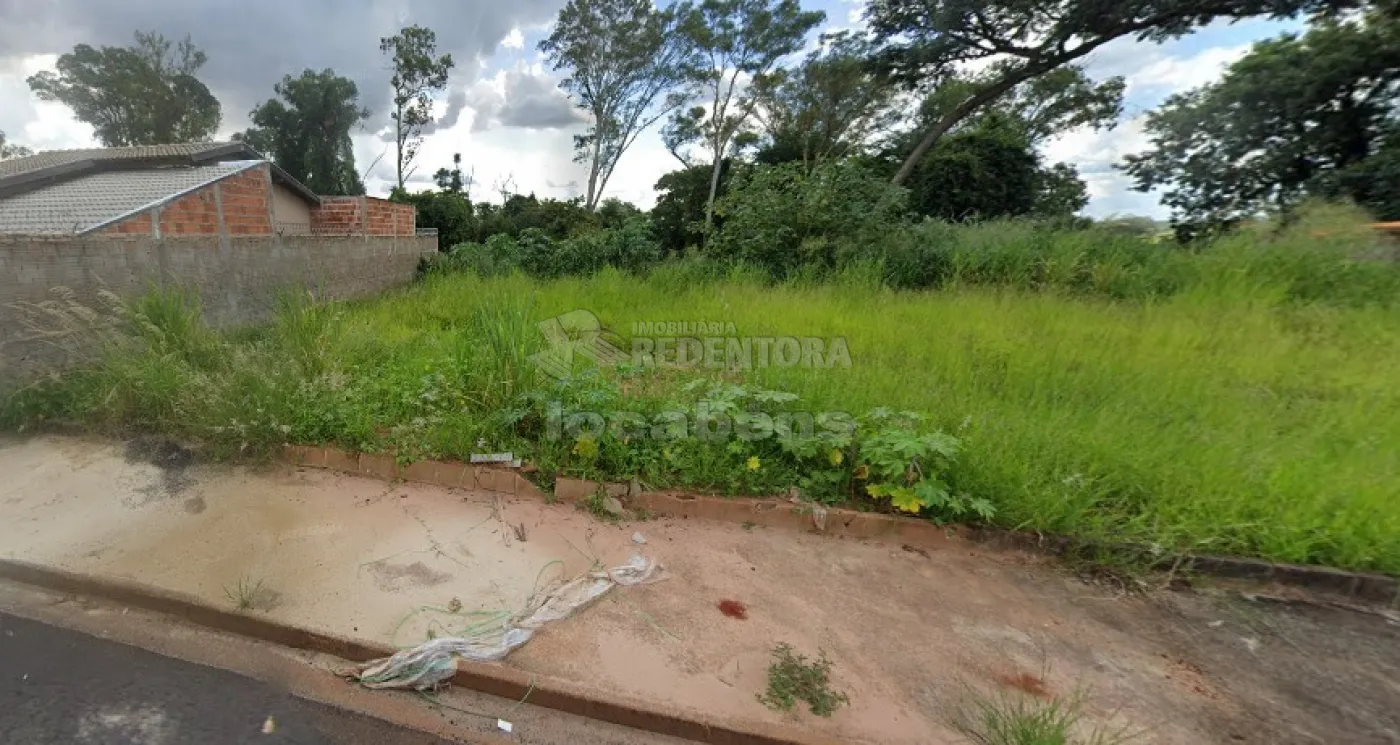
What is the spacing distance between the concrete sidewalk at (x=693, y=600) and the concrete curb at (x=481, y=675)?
0.03m

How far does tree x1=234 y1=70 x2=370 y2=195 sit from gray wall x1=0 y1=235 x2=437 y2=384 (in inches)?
896

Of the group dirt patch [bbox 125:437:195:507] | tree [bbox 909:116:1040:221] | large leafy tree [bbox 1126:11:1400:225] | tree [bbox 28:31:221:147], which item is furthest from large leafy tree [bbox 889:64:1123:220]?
tree [bbox 28:31:221:147]

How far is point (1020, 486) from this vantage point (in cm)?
246

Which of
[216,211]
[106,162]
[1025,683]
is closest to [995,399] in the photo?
[1025,683]

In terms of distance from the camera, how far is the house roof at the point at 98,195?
8016 mm

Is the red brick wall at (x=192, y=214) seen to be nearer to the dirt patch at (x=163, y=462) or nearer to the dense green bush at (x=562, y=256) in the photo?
the dense green bush at (x=562, y=256)

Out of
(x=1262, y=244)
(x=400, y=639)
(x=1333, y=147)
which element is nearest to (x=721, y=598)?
(x=400, y=639)

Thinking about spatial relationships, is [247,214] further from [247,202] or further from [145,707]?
[145,707]

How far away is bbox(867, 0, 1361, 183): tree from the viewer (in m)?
9.73

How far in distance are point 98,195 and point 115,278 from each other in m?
10.3

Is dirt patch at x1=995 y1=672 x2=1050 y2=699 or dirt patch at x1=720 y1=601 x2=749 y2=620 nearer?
dirt patch at x1=995 y1=672 x2=1050 y2=699

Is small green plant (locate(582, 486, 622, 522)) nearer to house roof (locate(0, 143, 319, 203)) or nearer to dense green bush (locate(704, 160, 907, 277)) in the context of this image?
dense green bush (locate(704, 160, 907, 277))

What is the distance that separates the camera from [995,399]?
128 inches

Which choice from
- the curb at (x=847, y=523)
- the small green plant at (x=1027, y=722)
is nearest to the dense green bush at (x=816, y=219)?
the curb at (x=847, y=523)
